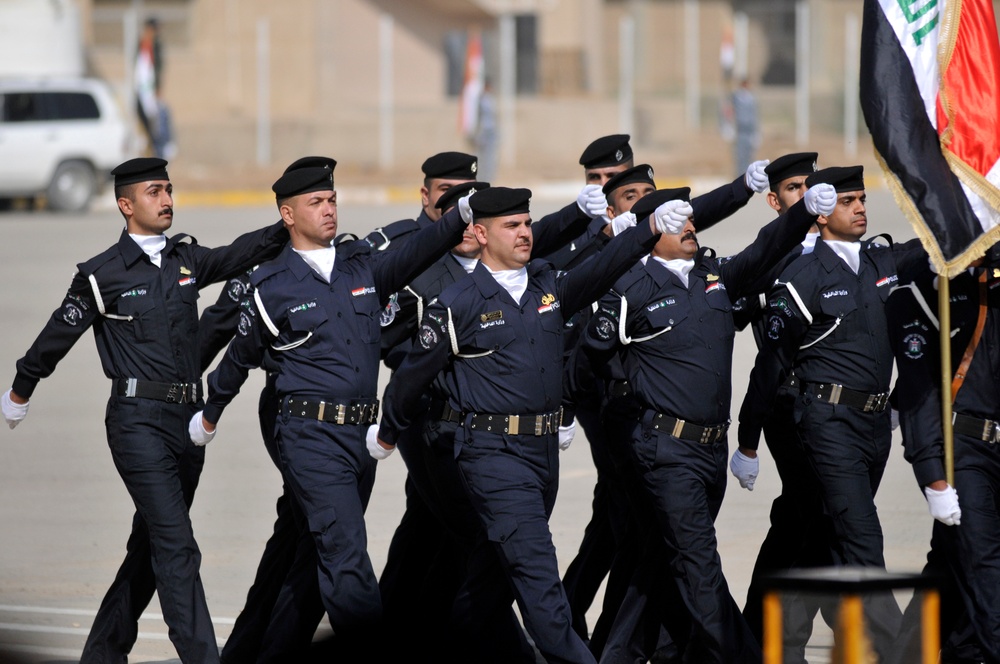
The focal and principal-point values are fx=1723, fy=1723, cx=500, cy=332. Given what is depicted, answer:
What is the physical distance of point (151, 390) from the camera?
7.01 m

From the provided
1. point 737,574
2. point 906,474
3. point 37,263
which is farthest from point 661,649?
point 37,263

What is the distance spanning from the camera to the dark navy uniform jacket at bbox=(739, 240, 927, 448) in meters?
7.07

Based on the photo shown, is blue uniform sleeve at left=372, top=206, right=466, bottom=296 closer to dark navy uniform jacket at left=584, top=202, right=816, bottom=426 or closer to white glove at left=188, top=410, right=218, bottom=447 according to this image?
dark navy uniform jacket at left=584, top=202, right=816, bottom=426

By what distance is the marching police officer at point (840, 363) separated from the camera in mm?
6891

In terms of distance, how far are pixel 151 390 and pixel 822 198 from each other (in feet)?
9.14

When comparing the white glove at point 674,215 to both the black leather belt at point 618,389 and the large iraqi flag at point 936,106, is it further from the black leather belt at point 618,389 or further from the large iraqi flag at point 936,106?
the black leather belt at point 618,389

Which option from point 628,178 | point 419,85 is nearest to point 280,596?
point 628,178

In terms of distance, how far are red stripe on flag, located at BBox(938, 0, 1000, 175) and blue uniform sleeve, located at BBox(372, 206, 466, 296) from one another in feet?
6.33

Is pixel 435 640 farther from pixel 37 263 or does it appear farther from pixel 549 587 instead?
pixel 37 263

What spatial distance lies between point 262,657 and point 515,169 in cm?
2444

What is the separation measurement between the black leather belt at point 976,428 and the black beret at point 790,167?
4.58ft

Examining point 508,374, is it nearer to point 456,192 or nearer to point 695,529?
point 695,529

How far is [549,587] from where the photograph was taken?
6312mm

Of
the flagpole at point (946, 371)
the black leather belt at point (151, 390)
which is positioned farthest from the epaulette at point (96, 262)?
the flagpole at point (946, 371)
